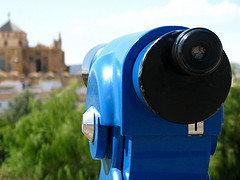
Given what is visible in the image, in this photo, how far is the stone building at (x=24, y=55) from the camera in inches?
1177

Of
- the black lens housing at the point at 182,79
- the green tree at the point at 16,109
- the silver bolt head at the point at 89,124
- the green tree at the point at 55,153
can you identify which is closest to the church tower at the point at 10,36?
the green tree at the point at 16,109

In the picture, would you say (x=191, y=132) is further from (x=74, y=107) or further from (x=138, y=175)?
(x=74, y=107)

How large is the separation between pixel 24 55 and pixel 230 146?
93.4ft

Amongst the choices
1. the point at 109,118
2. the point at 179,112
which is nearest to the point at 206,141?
the point at 179,112

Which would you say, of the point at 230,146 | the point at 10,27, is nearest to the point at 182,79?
the point at 230,146

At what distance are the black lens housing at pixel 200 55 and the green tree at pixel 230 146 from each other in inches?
150

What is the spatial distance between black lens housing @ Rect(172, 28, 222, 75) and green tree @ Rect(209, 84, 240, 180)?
382 cm

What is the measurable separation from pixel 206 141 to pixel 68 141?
3866 millimetres

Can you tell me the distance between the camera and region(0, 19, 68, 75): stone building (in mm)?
29900

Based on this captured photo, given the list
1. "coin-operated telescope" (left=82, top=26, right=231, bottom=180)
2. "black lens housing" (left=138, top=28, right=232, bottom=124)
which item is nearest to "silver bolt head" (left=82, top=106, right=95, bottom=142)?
"coin-operated telescope" (left=82, top=26, right=231, bottom=180)

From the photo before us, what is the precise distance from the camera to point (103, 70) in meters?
0.88

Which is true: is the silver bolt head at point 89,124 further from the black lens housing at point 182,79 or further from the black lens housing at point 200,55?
the black lens housing at point 200,55

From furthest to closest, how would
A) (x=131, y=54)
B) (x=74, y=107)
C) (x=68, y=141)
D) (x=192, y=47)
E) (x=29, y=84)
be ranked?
(x=29, y=84) < (x=74, y=107) < (x=68, y=141) < (x=131, y=54) < (x=192, y=47)

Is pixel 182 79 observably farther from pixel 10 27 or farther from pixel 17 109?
pixel 10 27
